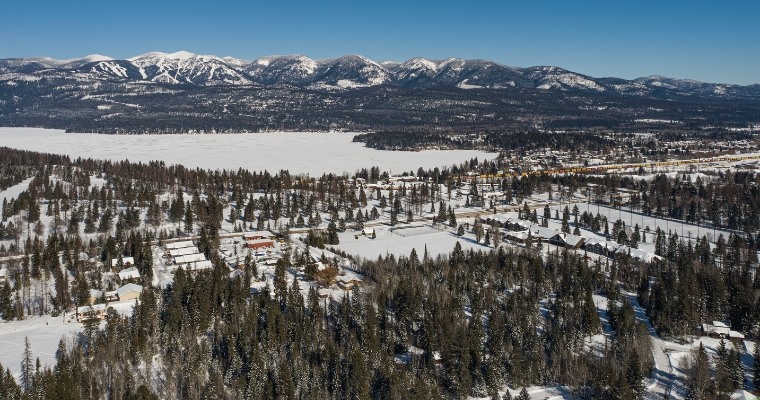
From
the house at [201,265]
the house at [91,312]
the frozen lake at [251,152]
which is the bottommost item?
the house at [91,312]

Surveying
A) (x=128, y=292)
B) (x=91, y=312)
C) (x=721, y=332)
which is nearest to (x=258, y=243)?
(x=128, y=292)

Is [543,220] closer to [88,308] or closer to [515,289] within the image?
[515,289]

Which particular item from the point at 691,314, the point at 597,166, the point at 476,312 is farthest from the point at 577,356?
the point at 597,166

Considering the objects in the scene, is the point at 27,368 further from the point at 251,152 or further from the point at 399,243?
the point at 251,152

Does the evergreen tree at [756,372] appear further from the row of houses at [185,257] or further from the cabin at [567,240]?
the row of houses at [185,257]

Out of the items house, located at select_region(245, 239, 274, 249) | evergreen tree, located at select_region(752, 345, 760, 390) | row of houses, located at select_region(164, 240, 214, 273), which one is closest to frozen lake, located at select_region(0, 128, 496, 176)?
house, located at select_region(245, 239, 274, 249)

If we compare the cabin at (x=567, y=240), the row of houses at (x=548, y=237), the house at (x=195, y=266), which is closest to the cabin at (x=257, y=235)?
the house at (x=195, y=266)
